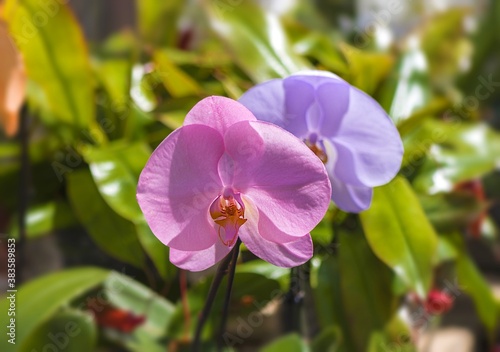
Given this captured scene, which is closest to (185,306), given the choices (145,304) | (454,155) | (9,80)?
(145,304)

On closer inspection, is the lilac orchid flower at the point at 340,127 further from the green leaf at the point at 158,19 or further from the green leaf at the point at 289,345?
the green leaf at the point at 158,19

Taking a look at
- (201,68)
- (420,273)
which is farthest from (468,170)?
(201,68)

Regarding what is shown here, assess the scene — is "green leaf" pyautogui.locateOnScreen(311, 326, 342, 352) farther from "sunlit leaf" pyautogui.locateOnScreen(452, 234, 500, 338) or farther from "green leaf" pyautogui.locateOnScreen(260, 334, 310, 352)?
"sunlit leaf" pyautogui.locateOnScreen(452, 234, 500, 338)

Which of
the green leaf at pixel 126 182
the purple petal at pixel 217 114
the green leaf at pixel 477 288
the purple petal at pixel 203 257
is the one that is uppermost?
the purple petal at pixel 217 114

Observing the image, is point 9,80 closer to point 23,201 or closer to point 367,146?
point 23,201

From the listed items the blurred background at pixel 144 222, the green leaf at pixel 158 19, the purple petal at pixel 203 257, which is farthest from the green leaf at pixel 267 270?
the green leaf at pixel 158 19

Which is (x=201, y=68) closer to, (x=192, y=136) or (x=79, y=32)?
(x=79, y=32)

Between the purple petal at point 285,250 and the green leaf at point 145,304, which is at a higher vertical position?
the purple petal at point 285,250
